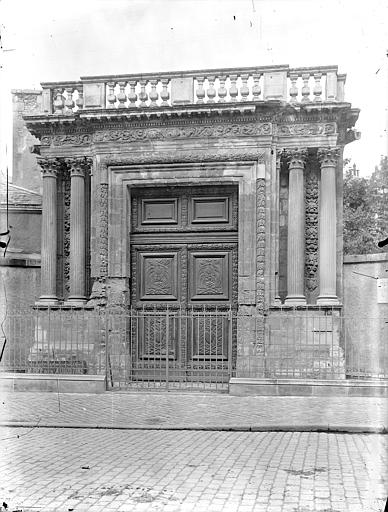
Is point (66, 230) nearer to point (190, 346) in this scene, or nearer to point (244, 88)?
point (190, 346)

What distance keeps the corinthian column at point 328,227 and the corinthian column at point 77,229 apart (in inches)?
187

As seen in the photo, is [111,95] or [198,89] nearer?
[111,95]

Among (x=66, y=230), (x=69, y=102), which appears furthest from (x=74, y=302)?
(x=69, y=102)

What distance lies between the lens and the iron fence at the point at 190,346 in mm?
12680

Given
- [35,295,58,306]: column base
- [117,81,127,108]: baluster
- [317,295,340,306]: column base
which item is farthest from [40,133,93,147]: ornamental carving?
[317,295,340,306]: column base

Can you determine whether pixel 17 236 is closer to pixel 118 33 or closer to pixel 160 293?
pixel 160 293

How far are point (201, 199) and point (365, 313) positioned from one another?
4.06 m

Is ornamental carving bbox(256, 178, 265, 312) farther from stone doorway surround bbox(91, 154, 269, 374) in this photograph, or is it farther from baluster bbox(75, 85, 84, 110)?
baluster bbox(75, 85, 84, 110)

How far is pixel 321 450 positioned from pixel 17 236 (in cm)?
827

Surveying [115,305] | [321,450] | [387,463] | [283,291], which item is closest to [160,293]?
[115,305]

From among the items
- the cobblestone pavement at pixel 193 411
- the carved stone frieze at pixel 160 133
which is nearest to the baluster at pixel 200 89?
the carved stone frieze at pixel 160 133

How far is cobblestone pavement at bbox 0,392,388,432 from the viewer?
9.36m

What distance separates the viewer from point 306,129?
13.8 meters

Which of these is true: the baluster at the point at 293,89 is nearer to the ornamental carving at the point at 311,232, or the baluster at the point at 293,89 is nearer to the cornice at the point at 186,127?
the cornice at the point at 186,127
